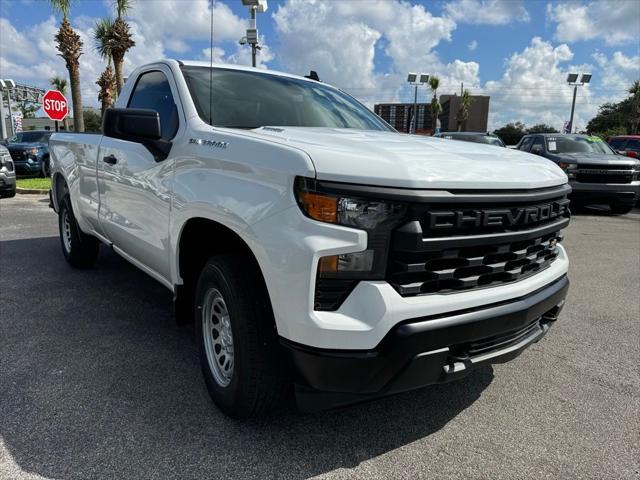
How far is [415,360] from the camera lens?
6.49 feet

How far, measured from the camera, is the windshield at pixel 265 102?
3.04 meters

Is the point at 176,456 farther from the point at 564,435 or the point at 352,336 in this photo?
the point at 564,435

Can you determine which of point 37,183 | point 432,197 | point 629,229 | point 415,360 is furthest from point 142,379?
point 37,183

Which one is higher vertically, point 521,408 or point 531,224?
point 531,224

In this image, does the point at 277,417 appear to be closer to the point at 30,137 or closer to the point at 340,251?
the point at 340,251

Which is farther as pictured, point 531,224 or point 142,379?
point 142,379

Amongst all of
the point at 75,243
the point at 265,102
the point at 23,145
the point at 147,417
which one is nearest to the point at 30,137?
the point at 23,145

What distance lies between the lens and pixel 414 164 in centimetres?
201

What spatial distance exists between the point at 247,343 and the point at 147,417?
83 cm

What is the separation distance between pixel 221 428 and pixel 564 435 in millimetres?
1751

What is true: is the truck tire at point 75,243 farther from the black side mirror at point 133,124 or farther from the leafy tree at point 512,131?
the leafy tree at point 512,131

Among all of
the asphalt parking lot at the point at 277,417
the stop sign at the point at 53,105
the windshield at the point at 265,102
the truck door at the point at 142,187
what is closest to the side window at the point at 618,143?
the asphalt parking lot at the point at 277,417

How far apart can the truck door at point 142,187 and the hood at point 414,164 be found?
810mm

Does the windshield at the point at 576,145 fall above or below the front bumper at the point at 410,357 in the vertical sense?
above
